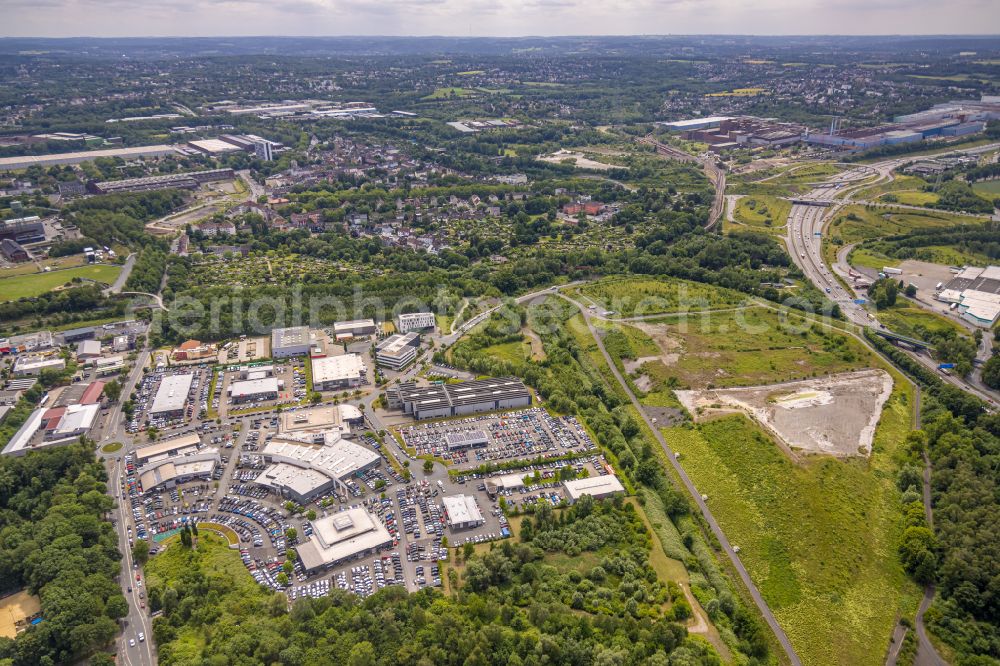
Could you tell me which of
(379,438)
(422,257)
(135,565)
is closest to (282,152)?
(422,257)

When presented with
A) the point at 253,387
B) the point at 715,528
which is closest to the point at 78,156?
the point at 253,387

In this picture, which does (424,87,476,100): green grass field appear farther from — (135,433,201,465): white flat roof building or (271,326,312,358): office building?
(135,433,201,465): white flat roof building

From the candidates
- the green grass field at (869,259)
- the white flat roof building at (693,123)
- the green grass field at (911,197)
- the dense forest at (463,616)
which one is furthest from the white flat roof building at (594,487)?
the white flat roof building at (693,123)

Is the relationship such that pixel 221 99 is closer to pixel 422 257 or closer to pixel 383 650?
pixel 422 257

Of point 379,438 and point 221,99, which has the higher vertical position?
point 221,99

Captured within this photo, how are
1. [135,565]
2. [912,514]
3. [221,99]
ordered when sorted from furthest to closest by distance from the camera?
1. [221,99]
2. [912,514]
3. [135,565]

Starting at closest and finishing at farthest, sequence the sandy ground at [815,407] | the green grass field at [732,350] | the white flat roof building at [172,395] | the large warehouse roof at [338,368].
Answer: the sandy ground at [815,407]
the white flat roof building at [172,395]
the large warehouse roof at [338,368]
the green grass field at [732,350]

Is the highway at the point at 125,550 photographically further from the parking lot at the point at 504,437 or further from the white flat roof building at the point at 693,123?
the white flat roof building at the point at 693,123
